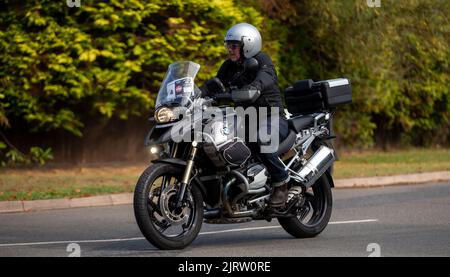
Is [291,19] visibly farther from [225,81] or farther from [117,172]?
[225,81]

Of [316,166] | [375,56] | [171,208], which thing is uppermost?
[375,56]

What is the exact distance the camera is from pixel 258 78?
917 centimetres

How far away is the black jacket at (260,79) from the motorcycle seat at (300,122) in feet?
0.77

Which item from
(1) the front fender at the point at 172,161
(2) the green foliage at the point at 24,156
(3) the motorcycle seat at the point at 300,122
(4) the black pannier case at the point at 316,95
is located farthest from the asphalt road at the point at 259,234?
(2) the green foliage at the point at 24,156

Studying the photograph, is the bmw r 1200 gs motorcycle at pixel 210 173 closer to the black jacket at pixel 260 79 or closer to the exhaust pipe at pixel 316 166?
the exhaust pipe at pixel 316 166

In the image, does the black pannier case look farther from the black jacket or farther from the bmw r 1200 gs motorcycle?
the black jacket

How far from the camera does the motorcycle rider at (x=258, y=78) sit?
30.1ft

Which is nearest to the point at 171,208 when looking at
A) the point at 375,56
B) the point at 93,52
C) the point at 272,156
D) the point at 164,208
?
the point at 164,208

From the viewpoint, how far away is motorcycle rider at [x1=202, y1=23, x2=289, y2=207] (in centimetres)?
918

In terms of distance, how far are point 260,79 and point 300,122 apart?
2.75 ft

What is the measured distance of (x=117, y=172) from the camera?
57.6 feet

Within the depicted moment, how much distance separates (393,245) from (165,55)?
29.0 feet

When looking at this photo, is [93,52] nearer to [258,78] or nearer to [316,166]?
[316,166]
